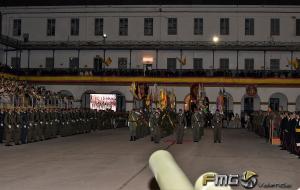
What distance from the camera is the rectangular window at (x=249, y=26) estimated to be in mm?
52594

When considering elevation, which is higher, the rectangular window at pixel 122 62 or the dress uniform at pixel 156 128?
the rectangular window at pixel 122 62

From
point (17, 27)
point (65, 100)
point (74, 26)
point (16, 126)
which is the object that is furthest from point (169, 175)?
point (17, 27)

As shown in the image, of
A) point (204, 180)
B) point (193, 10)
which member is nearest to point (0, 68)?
point (193, 10)

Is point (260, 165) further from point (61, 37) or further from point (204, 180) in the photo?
point (61, 37)

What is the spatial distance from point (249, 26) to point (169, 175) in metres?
51.8

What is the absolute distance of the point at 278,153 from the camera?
1958cm

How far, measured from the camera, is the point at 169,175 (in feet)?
8.58

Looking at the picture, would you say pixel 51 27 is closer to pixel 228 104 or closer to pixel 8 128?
pixel 228 104

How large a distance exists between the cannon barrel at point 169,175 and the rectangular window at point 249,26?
2022 inches

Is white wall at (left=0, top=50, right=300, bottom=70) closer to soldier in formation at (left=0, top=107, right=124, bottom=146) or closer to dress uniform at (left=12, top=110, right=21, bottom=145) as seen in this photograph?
soldier in formation at (left=0, top=107, right=124, bottom=146)

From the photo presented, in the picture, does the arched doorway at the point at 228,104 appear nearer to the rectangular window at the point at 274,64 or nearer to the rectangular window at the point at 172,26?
the rectangular window at the point at 274,64

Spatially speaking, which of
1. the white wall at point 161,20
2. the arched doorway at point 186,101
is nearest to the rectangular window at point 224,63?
the white wall at point 161,20

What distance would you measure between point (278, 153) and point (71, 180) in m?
10.8
